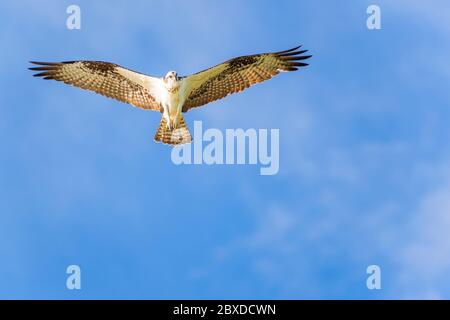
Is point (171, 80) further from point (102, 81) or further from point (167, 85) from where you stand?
point (102, 81)

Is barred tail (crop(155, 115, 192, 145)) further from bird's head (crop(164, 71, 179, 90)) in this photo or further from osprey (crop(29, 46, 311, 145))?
bird's head (crop(164, 71, 179, 90))

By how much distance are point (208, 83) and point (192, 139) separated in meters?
0.99

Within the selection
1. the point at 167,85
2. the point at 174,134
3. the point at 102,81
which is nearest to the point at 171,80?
the point at 167,85

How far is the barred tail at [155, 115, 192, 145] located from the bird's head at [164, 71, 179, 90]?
592 mm

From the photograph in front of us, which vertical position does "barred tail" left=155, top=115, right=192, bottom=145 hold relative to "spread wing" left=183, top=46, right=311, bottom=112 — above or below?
below

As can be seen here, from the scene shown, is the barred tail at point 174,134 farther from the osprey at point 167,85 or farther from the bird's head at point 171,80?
the bird's head at point 171,80

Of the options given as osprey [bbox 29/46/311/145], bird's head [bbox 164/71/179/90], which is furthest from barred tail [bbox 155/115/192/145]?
bird's head [bbox 164/71/179/90]

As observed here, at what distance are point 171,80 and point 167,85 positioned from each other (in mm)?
138

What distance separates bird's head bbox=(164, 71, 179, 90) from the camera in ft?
53.2
